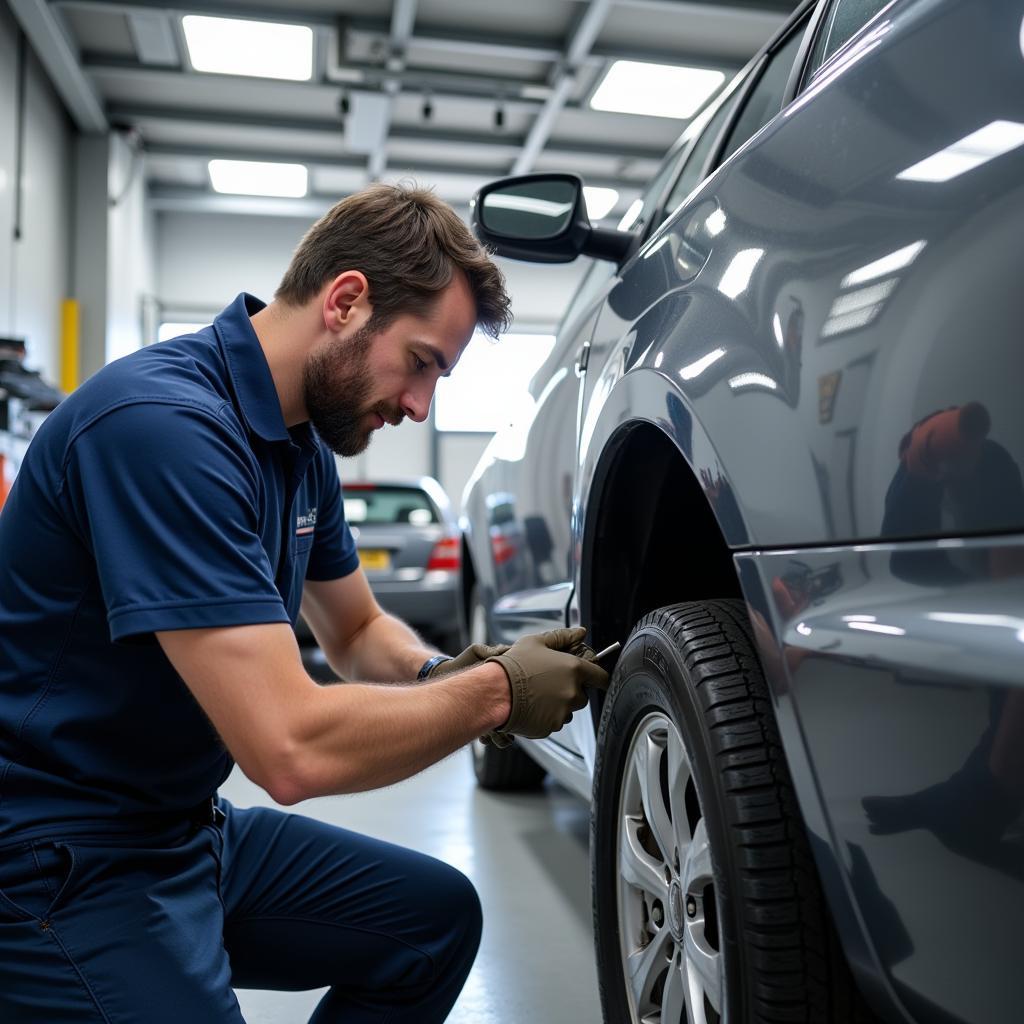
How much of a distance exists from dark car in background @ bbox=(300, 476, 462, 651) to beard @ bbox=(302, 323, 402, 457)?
453 cm

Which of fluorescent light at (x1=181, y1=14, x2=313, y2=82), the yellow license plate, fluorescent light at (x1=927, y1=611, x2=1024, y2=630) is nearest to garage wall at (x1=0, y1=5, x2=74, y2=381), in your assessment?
fluorescent light at (x1=181, y1=14, x2=313, y2=82)

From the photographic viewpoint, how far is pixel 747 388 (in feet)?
3.09

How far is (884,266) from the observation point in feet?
2.48

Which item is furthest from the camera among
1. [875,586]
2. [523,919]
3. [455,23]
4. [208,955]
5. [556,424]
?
[455,23]

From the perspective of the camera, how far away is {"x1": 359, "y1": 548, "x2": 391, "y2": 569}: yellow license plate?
598 centimetres

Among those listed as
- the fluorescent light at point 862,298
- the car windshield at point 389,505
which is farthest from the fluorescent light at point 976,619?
the car windshield at point 389,505

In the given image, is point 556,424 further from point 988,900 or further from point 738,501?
point 988,900

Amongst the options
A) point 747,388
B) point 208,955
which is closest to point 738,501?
point 747,388

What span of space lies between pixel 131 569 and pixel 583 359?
0.88 metres

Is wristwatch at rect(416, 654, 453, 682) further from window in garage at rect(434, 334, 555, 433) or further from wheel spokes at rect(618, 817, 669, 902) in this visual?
window in garage at rect(434, 334, 555, 433)

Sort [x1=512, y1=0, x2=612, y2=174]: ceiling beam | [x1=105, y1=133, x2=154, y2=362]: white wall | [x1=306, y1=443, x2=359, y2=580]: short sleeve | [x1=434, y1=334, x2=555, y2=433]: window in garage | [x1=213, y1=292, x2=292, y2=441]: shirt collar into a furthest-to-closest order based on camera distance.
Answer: [x1=434, y1=334, x2=555, y2=433]: window in garage < [x1=105, y1=133, x2=154, y2=362]: white wall < [x1=512, y1=0, x2=612, y2=174]: ceiling beam < [x1=306, y1=443, x2=359, y2=580]: short sleeve < [x1=213, y1=292, x2=292, y2=441]: shirt collar

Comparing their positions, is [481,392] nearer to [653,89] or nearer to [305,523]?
[653,89]

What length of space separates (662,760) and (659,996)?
11.0 inches

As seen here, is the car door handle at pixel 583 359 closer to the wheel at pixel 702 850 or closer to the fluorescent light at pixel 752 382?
the wheel at pixel 702 850
